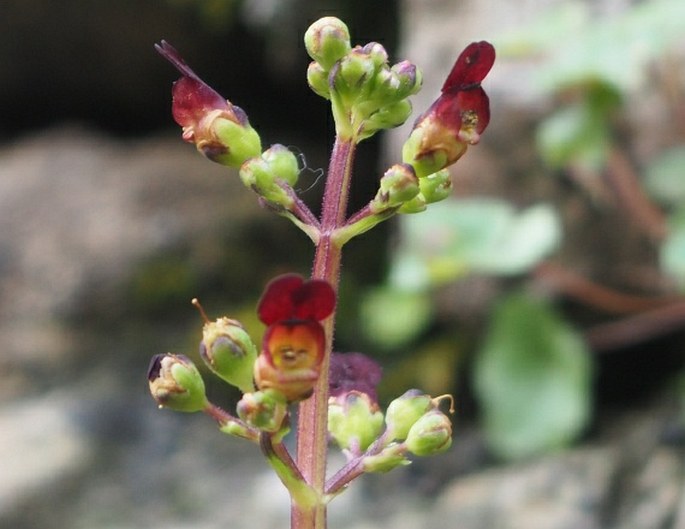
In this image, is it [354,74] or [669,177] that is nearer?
[354,74]

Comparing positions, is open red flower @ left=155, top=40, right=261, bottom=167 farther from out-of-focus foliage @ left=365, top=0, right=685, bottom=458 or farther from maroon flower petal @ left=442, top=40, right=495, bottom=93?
out-of-focus foliage @ left=365, top=0, right=685, bottom=458

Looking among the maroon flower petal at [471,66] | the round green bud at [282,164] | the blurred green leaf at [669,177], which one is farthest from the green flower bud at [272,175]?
the blurred green leaf at [669,177]

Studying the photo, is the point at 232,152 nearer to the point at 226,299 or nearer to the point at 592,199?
the point at 592,199

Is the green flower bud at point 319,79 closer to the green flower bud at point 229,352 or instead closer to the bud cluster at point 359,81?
the bud cluster at point 359,81

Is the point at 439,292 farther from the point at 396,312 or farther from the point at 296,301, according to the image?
the point at 296,301

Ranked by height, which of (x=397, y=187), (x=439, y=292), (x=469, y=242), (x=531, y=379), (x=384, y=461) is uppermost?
(x=439, y=292)

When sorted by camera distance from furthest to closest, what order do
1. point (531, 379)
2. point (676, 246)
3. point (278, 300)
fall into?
point (531, 379) < point (676, 246) < point (278, 300)

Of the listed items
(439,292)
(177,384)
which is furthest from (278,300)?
(439,292)
